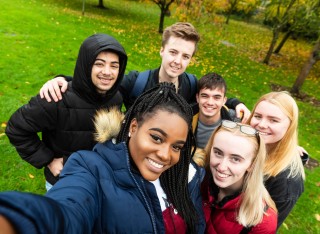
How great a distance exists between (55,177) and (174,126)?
175cm

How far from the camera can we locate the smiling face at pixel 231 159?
2367 mm

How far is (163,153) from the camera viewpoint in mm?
1781

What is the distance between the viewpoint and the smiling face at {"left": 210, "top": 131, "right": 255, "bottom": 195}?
237cm

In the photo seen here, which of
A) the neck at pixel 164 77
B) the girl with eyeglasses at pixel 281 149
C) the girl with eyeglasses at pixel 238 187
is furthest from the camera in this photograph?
the neck at pixel 164 77

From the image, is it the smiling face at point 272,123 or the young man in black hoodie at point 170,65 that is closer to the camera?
the smiling face at point 272,123

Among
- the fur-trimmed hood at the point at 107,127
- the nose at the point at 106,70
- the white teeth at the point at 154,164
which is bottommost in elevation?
the white teeth at the point at 154,164

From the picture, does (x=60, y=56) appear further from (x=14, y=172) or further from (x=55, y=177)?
(x=55, y=177)

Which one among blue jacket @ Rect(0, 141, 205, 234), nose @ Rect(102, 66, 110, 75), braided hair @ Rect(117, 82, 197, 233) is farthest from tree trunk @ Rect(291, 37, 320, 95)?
blue jacket @ Rect(0, 141, 205, 234)

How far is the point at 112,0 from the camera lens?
31.0 metres

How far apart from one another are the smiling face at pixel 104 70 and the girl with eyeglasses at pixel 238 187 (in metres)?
1.20

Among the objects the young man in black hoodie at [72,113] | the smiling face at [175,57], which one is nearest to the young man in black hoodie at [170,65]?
the smiling face at [175,57]

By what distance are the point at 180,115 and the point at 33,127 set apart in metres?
1.48

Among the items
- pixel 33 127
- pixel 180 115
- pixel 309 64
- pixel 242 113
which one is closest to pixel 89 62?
pixel 33 127

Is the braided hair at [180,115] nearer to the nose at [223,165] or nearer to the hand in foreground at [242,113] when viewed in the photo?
the nose at [223,165]
